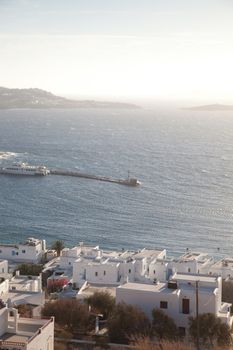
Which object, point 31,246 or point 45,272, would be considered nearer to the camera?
point 45,272

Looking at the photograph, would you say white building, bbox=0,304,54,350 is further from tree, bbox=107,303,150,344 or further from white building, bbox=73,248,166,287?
white building, bbox=73,248,166,287

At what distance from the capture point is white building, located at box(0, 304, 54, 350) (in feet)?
36.6

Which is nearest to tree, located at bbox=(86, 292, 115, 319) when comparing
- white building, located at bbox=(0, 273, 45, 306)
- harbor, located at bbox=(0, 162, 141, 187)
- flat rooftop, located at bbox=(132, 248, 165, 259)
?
white building, located at bbox=(0, 273, 45, 306)

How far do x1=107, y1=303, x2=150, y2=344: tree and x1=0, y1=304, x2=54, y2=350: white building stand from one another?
2.64m

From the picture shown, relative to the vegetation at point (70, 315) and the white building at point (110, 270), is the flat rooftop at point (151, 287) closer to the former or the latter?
the vegetation at point (70, 315)

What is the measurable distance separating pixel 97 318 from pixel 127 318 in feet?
3.77

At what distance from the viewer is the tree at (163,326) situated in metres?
14.2

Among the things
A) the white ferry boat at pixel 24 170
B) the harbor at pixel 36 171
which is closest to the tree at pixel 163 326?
the harbor at pixel 36 171

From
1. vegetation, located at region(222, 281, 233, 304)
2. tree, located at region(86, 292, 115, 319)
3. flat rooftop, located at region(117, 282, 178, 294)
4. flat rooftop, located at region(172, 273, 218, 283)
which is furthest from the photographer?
vegetation, located at region(222, 281, 233, 304)

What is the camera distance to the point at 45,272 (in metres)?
23.0

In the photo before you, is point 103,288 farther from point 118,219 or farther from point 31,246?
point 118,219

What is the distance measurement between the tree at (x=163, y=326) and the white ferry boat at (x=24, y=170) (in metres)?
39.9

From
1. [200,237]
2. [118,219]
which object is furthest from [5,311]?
[118,219]

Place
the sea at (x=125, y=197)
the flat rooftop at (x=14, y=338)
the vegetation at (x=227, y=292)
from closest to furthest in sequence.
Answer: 1. the flat rooftop at (x=14, y=338)
2. the vegetation at (x=227, y=292)
3. the sea at (x=125, y=197)
